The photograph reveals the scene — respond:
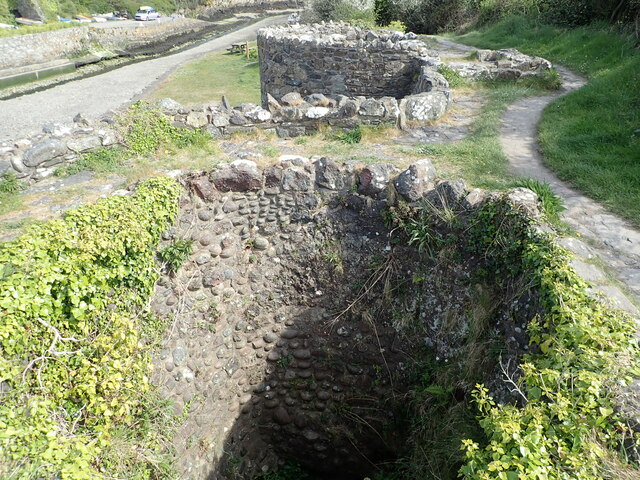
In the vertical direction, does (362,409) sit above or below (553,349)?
below

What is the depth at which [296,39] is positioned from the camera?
11164mm

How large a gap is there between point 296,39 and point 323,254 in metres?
6.91

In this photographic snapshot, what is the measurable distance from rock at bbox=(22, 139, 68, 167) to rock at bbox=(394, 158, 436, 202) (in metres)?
4.81

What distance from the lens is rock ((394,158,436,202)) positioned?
5.91 m

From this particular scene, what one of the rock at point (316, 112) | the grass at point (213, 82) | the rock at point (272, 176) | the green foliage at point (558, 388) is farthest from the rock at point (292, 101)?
the grass at point (213, 82)

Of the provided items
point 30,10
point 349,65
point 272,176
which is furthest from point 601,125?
Result: point 30,10

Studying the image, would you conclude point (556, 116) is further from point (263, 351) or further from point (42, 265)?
point (42, 265)

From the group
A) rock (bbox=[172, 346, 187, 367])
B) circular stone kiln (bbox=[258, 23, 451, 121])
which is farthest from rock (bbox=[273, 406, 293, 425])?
circular stone kiln (bbox=[258, 23, 451, 121])

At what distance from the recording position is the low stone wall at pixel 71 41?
89.6 feet

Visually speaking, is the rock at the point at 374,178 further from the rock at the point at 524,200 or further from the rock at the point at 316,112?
the rock at the point at 316,112

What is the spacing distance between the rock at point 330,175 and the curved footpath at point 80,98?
36.9 ft

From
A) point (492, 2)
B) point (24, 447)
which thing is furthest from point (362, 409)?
point (492, 2)

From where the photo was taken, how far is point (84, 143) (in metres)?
6.86

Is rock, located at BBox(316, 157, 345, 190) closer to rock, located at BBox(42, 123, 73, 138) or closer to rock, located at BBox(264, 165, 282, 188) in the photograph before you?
rock, located at BBox(264, 165, 282, 188)
